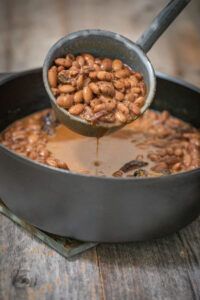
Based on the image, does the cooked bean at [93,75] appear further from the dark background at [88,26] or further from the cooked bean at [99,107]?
the dark background at [88,26]

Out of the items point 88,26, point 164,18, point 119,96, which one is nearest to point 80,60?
point 119,96

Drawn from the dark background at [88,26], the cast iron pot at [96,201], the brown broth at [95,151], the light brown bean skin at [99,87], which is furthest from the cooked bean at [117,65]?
the dark background at [88,26]

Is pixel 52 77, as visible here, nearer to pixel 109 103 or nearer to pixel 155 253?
pixel 109 103

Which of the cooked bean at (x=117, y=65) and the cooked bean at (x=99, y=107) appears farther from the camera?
the cooked bean at (x=117, y=65)

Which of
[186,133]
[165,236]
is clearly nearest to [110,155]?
[186,133]

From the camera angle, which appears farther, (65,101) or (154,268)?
(65,101)

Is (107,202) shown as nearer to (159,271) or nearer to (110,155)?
(159,271)

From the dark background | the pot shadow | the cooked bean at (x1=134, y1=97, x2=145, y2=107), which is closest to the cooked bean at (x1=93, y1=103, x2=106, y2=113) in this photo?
the cooked bean at (x1=134, y1=97, x2=145, y2=107)
